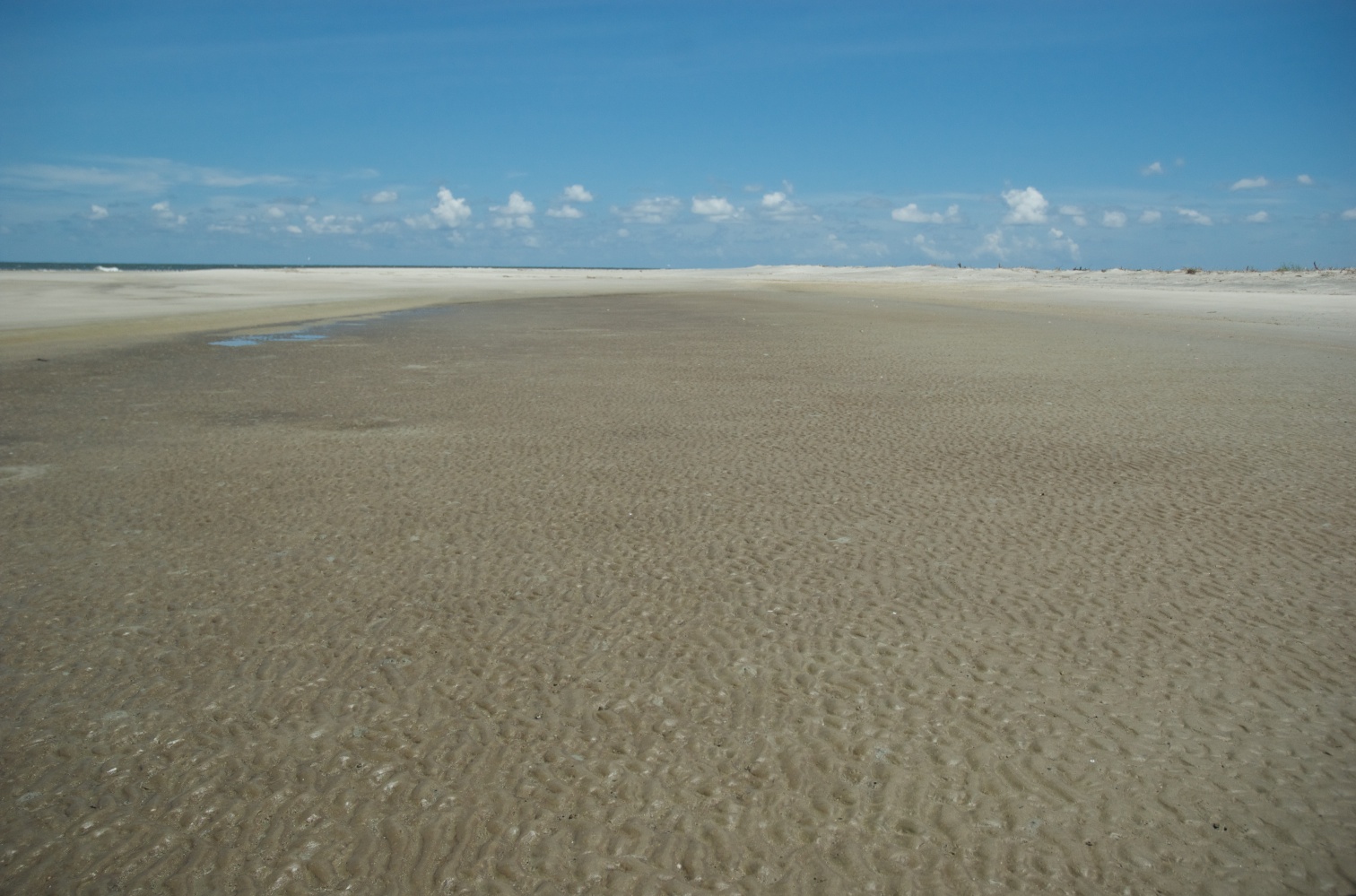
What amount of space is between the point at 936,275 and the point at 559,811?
60751mm

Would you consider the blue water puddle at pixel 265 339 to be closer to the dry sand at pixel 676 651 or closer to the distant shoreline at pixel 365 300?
the distant shoreline at pixel 365 300

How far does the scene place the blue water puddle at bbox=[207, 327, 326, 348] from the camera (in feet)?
52.5

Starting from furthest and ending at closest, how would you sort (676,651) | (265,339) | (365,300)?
(365,300)
(265,339)
(676,651)

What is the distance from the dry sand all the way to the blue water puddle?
23.7ft

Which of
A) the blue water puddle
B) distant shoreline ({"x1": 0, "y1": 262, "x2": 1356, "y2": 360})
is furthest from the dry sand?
distant shoreline ({"x1": 0, "y1": 262, "x2": 1356, "y2": 360})

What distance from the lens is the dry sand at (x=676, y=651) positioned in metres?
2.67

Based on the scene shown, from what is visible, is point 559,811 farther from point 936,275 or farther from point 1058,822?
point 936,275

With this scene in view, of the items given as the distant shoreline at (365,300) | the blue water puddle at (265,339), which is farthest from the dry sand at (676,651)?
the distant shoreline at (365,300)

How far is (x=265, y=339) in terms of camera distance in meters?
17.0

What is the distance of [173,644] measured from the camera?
3.87 meters

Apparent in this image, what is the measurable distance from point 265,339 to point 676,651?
15408 mm

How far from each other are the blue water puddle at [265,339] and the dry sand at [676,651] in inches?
284

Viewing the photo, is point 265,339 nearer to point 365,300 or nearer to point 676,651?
point 365,300

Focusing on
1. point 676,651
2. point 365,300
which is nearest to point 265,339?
point 365,300
